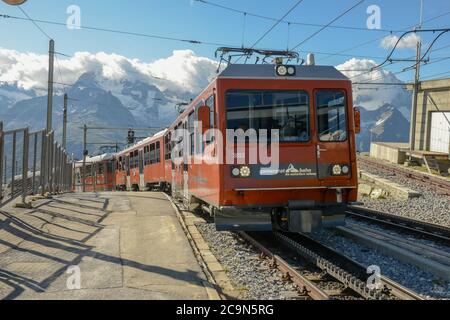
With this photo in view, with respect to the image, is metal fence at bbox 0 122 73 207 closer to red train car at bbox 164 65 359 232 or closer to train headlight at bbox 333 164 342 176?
red train car at bbox 164 65 359 232

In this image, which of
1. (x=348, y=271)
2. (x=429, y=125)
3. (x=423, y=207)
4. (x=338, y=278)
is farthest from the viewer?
(x=429, y=125)

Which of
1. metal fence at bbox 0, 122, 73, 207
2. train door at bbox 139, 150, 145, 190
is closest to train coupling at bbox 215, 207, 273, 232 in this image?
metal fence at bbox 0, 122, 73, 207

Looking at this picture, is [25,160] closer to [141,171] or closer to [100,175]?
[141,171]

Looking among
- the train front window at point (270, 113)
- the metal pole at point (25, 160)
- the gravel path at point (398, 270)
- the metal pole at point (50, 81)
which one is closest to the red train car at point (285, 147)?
the train front window at point (270, 113)

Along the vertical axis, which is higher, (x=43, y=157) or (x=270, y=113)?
(x=270, y=113)

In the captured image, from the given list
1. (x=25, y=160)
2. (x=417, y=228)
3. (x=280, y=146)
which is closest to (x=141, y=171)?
(x=25, y=160)

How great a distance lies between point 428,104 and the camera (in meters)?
31.0

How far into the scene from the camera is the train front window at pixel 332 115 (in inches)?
315

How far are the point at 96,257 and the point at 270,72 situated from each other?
13.5ft

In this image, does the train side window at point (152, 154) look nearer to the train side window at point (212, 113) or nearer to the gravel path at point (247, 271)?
the gravel path at point (247, 271)

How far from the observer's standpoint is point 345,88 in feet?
26.8

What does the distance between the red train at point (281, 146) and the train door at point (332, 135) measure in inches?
0.7

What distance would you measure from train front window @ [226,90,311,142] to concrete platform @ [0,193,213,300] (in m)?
2.29
